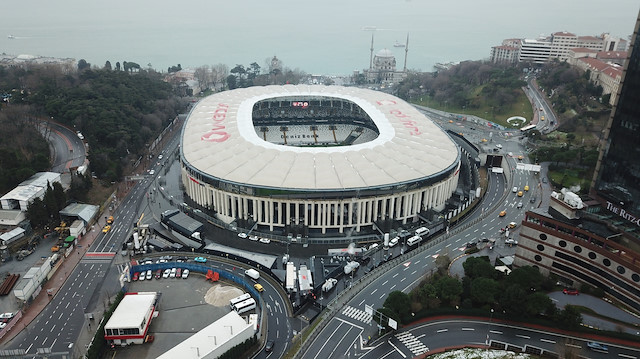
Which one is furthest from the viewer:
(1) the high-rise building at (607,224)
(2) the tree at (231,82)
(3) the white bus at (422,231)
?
(2) the tree at (231,82)

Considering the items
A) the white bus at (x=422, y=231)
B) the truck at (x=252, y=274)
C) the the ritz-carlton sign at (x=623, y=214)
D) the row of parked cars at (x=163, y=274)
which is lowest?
the row of parked cars at (x=163, y=274)

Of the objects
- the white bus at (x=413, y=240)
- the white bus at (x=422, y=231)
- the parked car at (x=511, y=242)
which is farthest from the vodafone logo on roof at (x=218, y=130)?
the parked car at (x=511, y=242)

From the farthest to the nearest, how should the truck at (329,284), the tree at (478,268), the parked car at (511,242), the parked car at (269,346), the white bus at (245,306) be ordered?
the parked car at (511,242) → the truck at (329,284) → the white bus at (245,306) → the tree at (478,268) → the parked car at (269,346)

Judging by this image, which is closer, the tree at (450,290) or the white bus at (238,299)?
the tree at (450,290)

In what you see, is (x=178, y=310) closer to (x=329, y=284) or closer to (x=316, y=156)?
(x=329, y=284)

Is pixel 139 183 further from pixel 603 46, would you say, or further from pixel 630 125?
pixel 603 46

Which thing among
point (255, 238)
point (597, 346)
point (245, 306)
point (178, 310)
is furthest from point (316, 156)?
point (597, 346)

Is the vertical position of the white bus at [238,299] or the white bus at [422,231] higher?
the white bus at [422,231]

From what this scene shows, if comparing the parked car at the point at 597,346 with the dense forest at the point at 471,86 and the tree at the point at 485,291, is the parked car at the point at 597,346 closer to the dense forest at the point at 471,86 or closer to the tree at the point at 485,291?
the tree at the point at 485,291

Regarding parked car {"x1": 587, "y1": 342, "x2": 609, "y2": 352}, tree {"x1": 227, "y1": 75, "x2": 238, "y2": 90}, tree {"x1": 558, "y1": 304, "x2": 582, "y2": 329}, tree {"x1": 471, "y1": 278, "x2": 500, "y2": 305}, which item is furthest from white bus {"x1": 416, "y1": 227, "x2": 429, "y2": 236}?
tree {"x1": 227, "y1": 75, "x2": 238, "y2": 90}
